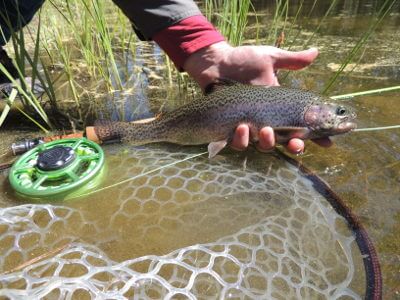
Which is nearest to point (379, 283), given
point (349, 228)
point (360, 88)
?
point (349, 228)

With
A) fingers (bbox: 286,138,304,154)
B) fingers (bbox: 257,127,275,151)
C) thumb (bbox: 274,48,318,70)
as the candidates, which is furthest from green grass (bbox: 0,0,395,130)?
fingers (bbox: 257,127,275,151)

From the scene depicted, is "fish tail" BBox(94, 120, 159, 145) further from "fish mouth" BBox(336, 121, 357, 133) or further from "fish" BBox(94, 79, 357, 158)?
"fish mouth" BBox(336, 121, 357, 133)

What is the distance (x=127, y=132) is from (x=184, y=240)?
1134 mm

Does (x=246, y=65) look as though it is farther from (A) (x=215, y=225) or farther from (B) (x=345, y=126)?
(A) (x=215, y=225)

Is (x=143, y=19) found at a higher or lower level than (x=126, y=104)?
higher

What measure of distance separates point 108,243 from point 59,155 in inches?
27.0

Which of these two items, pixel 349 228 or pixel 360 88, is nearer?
pixel 349 228

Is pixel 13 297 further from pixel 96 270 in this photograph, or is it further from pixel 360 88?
pixel 360 88

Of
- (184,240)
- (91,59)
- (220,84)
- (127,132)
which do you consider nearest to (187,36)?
(220,84)

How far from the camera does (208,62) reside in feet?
8.27

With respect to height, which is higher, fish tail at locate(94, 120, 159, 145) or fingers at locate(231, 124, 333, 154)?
fingers at locate(231, 124, 333, 154)

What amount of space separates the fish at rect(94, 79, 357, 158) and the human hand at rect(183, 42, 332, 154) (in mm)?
83

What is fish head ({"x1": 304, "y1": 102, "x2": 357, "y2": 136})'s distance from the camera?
234 cm

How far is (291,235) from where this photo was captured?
182cm
